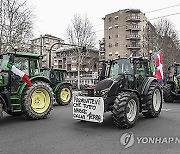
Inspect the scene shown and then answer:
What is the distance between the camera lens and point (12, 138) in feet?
19.3

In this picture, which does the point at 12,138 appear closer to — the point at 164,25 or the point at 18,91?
the point at 18,91

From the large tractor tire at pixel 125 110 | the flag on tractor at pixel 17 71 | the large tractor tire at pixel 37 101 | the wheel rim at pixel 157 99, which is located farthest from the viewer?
the wheel rim at pixel 157 99

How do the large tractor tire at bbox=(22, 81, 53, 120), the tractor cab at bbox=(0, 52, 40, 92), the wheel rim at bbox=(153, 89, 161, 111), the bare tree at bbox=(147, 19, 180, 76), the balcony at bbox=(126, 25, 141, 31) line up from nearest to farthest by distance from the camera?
1. the tractor cab at bbox=(0, 52, 40, 92)
2. the large tractor tire at bbox=(22, 81, 53, 120)
3. the wheel rim at bbox=(153, 89, 161, 111)
4. the bare tree at bbox=(147, 19, 180, 76)
5. the balcony at bbox=(126, 25, 141, 31)

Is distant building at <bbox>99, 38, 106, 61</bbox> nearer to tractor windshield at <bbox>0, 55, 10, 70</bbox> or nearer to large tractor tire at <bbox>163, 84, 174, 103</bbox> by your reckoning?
large tractor tire at <bbox>163, 84, 174, 103</bbox>

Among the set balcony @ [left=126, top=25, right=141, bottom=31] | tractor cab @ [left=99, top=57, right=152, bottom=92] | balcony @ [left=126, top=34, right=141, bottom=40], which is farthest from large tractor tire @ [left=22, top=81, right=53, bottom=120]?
balcony @ [left=126, top=25, right=141, bottom=31]

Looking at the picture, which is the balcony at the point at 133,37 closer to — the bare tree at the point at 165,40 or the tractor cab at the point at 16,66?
the bare tree at the point at 165,40

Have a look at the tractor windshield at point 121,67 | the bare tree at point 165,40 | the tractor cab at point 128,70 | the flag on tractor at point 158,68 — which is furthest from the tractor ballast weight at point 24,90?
the bare tree at point 165,40

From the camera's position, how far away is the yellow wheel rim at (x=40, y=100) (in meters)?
8.34

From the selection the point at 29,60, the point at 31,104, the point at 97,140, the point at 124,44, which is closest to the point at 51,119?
the point at 31,104

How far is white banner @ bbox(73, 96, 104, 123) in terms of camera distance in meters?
6.52

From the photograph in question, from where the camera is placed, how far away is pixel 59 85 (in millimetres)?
13492

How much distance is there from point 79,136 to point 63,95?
8210 mm

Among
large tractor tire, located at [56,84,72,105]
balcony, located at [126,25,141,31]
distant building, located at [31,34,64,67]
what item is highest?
balcony, located at [126,25,141,31]

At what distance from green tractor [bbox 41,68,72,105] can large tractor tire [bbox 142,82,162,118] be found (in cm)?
622
